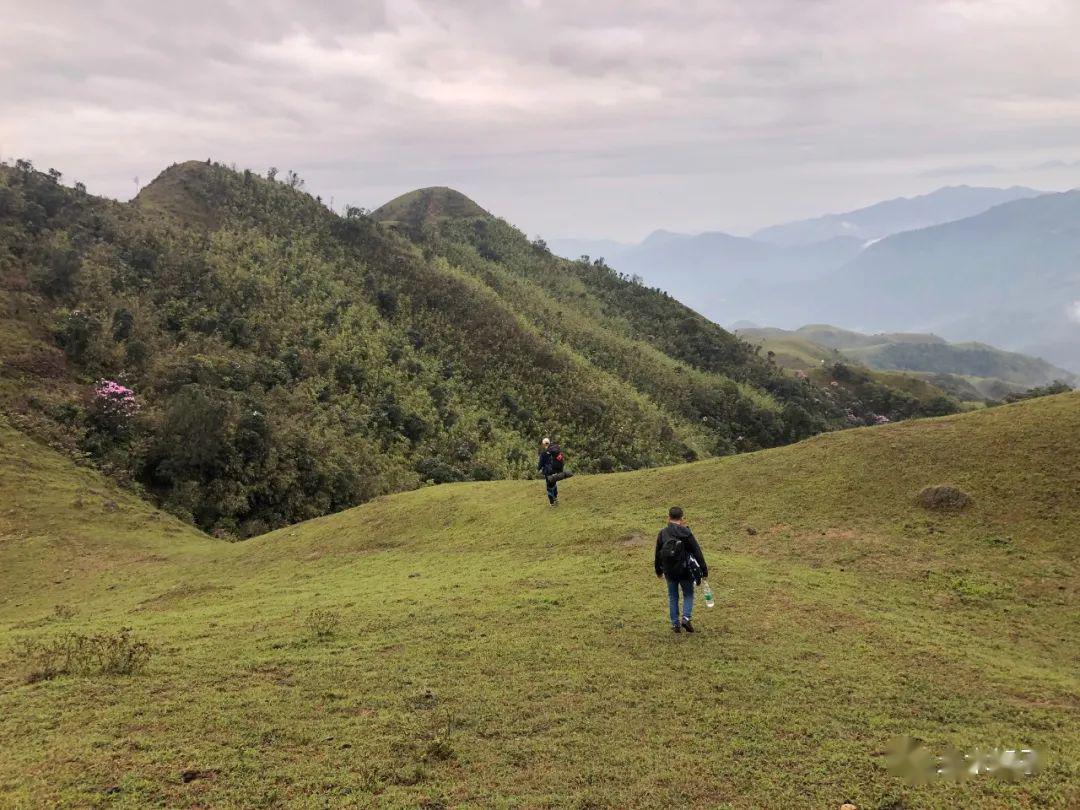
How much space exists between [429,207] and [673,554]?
162 metres

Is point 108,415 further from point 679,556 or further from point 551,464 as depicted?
point 679,556

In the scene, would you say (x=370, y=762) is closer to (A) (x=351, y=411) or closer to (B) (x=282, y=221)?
(A) (x=351, y=411)

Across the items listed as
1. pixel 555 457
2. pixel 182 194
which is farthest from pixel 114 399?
pixel 182 194

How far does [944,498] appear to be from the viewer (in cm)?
1856

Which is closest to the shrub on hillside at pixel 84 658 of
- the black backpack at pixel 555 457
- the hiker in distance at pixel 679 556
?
the hiker in distance at pixel 679 556

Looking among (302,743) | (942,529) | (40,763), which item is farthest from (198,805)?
(942,529)

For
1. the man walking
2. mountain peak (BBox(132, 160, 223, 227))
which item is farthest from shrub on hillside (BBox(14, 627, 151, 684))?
mountain peak (BBox(132, 160, 223, 227))

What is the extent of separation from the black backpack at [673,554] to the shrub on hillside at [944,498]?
1083cm

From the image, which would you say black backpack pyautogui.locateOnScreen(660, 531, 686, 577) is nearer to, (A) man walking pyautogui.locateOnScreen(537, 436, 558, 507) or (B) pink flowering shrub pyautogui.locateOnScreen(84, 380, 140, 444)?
(A) man walking pyautogui.locateOnScreen(537, 436, 558, 507)

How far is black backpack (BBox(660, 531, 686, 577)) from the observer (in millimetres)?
12414

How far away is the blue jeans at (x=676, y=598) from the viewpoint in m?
12.9

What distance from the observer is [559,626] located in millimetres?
13859

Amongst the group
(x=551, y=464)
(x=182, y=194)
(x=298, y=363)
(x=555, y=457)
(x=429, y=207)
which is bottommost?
(x=551, y=464)

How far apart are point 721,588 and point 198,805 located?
466 inches
